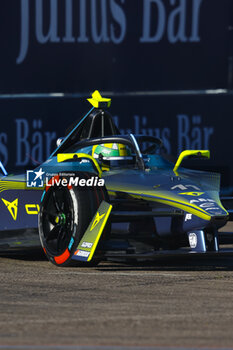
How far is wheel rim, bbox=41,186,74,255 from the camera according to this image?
8.80 meters

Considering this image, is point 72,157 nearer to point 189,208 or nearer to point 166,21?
point 189,208

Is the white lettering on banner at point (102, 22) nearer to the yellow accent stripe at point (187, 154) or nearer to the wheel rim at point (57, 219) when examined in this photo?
the yellow accent stripe at point (187, 154)

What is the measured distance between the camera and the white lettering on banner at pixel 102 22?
55.8 ft

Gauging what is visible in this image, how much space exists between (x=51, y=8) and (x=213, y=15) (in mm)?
2898

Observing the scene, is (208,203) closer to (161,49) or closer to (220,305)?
(220,305)

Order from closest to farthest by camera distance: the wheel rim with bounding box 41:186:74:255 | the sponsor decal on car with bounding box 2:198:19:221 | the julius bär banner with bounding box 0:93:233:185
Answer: the wheel rim with bounding box 41:186:74:255 → the sponsor decal on car with bounding box 2:198:19:221 → the julius bär banner with bounding box 0:93:233:185

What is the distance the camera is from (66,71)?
17.2 meters

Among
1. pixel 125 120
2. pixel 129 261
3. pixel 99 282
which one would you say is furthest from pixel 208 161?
pixel 99 282

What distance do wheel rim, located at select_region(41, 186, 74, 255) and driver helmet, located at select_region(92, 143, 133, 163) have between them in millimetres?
932

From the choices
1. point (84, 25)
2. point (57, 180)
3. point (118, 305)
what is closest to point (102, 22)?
point (84, 25)

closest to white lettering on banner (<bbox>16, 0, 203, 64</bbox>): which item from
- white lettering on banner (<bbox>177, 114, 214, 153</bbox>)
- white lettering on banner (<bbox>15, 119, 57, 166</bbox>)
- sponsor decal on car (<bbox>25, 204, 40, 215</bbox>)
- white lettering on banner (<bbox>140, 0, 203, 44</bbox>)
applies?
white lettering on banner (<bbox>140, 0, 203, 44</bbox>)

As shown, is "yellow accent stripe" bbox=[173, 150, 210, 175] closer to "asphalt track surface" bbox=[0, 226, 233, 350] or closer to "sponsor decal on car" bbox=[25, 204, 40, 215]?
"asphalt track surface" bbox=[0, 226, 233, 350]

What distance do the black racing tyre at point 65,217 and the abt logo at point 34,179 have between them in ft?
1.23

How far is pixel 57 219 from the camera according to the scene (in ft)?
29.1
